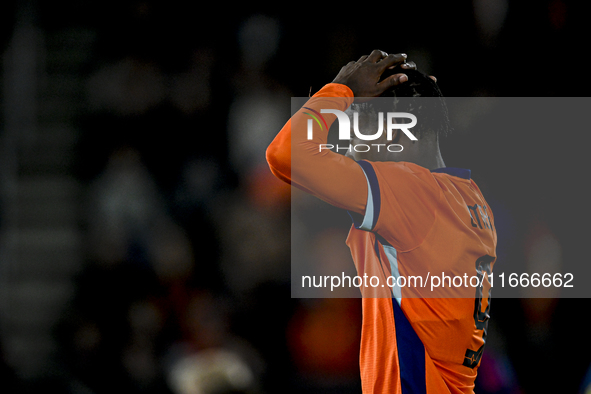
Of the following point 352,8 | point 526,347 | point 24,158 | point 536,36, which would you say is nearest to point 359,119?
point 352,8

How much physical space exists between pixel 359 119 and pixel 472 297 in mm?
422

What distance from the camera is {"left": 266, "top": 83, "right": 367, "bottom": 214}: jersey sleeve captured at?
58 cm

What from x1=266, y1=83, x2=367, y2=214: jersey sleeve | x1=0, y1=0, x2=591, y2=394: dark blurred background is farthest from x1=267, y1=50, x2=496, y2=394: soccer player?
x1=0, y1=0, x2=591, y2=394: dark blurred background

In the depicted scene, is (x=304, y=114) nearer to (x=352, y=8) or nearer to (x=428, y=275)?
(x=428, y=275)

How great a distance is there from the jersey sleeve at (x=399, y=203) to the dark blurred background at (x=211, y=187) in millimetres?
708

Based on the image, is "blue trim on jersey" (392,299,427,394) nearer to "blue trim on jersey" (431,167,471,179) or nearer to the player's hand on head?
"blue trim on jersey" (431,167,471,179)

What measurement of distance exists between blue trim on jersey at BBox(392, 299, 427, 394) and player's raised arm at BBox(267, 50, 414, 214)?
0.83 ft

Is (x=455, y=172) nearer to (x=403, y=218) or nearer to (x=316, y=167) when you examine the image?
(x=403, y=218)

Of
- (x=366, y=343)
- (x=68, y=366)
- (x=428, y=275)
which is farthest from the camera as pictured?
(x=68, y=366)

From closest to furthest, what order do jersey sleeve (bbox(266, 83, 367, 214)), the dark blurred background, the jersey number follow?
jersey sleeve (bbox(266, 83, 367, 214)) < the jersey number < the dark blurred background

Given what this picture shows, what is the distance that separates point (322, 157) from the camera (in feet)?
1.91

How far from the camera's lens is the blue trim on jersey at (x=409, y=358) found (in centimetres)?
66


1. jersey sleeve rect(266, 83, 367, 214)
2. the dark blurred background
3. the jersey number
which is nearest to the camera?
jersey sleeve rect(266, 83, 367, 214)

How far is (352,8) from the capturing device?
51.4 inches
